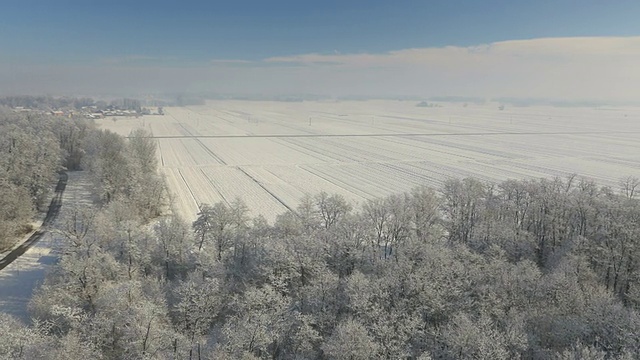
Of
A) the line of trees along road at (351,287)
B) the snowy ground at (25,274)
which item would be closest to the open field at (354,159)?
the snowy ground at (25,274)

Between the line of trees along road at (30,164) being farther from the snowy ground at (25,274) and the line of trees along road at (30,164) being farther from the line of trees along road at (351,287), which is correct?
the line of trees along road at (351,287)

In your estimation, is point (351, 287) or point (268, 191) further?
point (268, 191)

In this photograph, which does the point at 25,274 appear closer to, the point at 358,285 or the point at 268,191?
the point at 358,285

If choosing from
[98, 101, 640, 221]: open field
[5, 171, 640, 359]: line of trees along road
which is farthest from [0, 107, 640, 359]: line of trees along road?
[98, 101, 640, 221]: open field

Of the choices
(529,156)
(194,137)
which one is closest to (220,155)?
(194,137)

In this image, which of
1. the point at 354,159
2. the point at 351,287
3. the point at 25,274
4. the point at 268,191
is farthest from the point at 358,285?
the point at 354,159

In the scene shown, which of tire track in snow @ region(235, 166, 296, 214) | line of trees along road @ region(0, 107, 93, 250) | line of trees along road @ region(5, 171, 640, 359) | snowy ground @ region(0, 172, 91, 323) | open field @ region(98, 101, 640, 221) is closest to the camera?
line of trees along road @ region(5, 171, 640, 359)

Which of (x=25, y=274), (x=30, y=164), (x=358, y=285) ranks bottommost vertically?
(x=25, y=274)

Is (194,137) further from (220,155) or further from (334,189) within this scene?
(334,189)

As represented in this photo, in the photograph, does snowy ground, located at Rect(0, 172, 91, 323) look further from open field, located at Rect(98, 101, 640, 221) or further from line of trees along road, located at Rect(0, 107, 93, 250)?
open field, located at Rect(98, 101, 640, 221)
